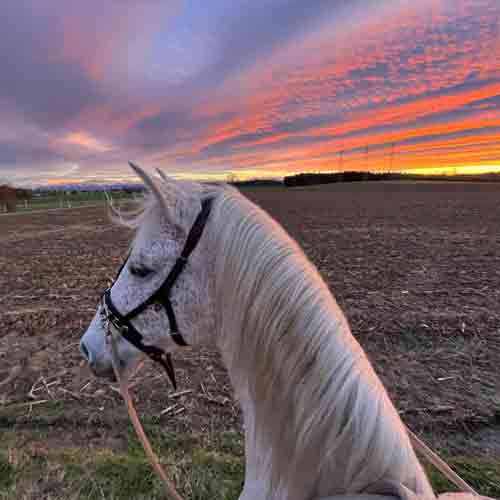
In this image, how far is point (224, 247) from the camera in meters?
1.19

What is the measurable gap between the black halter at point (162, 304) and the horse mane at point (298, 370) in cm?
9

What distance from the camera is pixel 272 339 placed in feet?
3.42

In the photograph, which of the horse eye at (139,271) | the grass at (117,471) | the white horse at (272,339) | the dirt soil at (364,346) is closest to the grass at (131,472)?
the grass at (117,471)

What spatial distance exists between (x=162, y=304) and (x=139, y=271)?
193mm

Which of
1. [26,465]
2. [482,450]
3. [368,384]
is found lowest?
[482,450]

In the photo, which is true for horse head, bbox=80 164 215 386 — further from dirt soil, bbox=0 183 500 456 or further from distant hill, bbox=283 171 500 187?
distant hill, bbox=283 171 500 187

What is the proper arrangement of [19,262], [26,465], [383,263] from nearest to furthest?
1. [26,465]
2. [383,263]
3. [19,262]

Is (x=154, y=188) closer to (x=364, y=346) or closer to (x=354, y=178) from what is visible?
(x=364, y=346)

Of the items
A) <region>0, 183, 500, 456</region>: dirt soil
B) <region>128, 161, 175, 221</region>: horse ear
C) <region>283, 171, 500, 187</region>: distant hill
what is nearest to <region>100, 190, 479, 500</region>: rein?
<region>128, 161, 175, 221</region>: horse ear

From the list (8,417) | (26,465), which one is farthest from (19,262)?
(26,465)

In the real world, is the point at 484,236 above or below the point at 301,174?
below

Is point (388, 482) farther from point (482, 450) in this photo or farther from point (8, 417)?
point (8, 417)

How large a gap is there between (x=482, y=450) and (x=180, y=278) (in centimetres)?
332

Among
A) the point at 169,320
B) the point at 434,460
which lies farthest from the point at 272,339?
the point at 434,460
